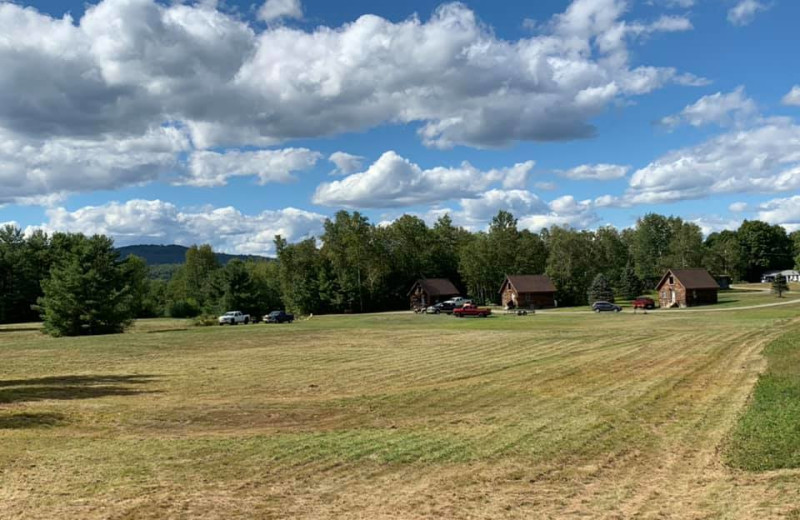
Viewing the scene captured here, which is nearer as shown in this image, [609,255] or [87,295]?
[87,295]

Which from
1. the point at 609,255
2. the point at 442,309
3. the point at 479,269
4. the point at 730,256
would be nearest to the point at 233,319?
the point at 442,309

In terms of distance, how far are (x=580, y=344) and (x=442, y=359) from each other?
384 inches

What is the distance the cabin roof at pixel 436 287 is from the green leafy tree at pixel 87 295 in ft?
172

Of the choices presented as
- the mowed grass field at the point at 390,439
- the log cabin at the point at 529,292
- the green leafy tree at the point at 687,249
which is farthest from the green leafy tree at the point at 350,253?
the mowed grass field at the point at 390,439

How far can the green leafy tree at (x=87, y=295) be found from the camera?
59281mm

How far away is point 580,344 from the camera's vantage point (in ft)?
119

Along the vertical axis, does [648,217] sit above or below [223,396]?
above

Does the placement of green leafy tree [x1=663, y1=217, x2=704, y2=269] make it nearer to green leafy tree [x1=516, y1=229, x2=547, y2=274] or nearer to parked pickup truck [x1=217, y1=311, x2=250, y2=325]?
green leafy tree [x1=516, y1=229, x2=547, y2=274]

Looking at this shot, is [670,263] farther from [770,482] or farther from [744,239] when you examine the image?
[770,482]

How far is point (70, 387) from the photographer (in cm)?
2323

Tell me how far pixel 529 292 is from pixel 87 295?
60.1 meters

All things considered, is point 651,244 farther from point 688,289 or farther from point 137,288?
point 137,288

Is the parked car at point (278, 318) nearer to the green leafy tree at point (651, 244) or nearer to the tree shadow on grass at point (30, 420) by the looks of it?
the tree shadow on grass at point (30, 420)

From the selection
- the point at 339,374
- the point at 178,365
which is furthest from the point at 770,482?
the point at 178,365
